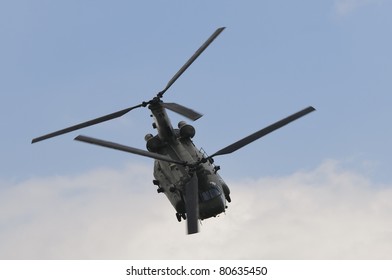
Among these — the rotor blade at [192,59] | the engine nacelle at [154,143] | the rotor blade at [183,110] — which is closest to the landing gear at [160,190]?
the engine nacelle at [154,143]

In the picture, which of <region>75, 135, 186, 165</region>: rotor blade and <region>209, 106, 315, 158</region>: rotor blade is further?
<region>209, 106, 315, 158</region>: rotor blade

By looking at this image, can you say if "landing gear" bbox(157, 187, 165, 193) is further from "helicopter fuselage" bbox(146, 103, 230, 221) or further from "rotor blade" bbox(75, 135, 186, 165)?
"rotor blade" bbox(75, 135, 186, 165)

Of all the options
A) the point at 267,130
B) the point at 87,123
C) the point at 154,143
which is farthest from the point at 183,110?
the point at 87,123

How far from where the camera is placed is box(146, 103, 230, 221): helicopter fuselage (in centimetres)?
4381

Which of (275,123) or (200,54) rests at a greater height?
(200,54)

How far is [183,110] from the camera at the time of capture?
44219mm

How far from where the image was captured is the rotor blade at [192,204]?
129 feet

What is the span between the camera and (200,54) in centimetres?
4925

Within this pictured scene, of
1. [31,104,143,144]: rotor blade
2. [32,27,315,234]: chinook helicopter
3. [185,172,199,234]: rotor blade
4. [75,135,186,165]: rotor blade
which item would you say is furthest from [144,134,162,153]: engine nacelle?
[185,172,199,234]: rotor blade

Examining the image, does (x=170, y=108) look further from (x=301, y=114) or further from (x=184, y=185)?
(x=301, y=114)

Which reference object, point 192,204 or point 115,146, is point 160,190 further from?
point 115,146
